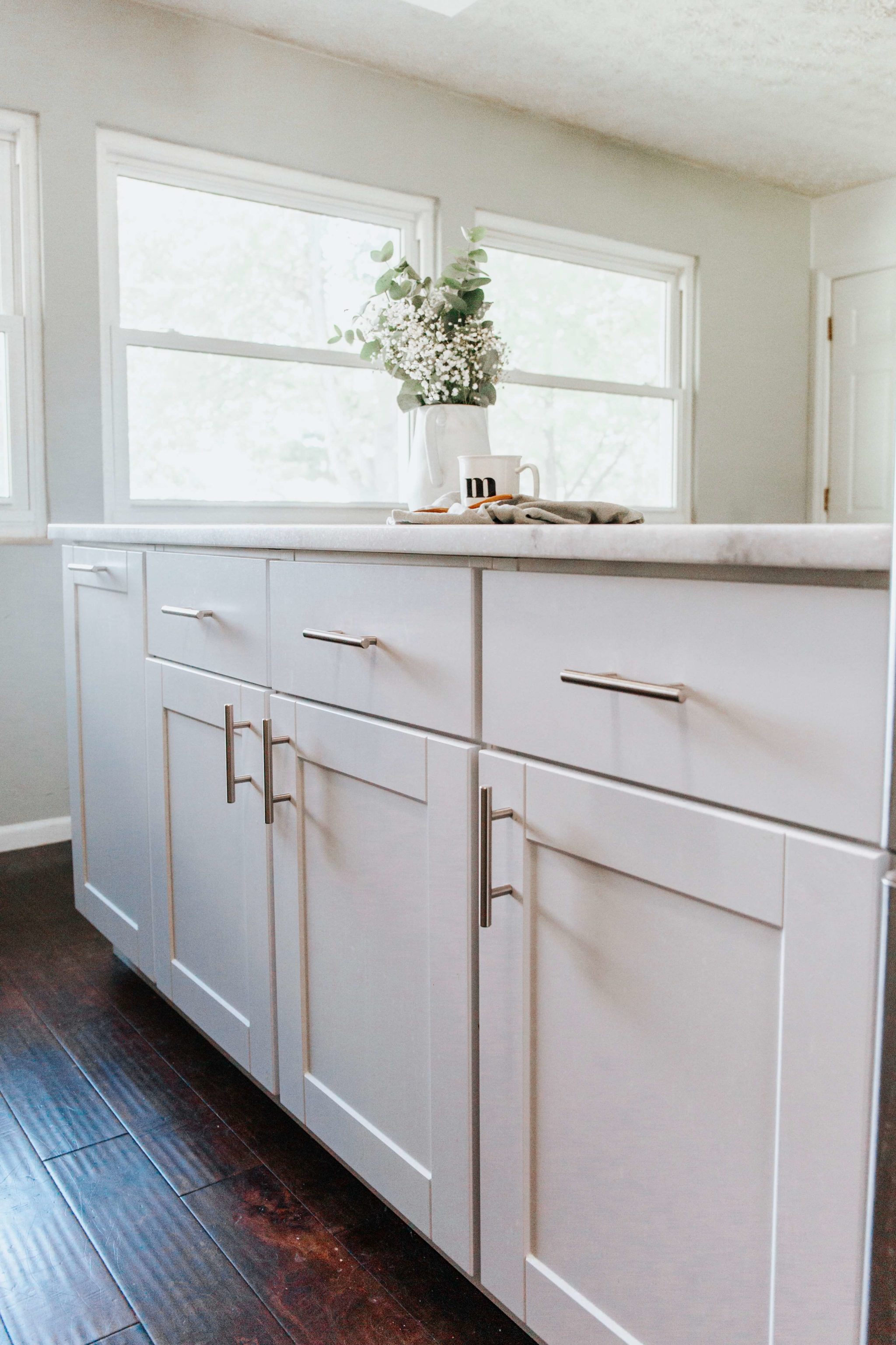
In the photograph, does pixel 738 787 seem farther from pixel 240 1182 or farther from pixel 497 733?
pixel 240 1182

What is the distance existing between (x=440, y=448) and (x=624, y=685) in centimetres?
103

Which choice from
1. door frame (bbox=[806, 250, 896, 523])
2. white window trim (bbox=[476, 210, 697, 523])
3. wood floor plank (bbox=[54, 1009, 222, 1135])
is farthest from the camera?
door frame (bbox=[806, 250, 896, 523])

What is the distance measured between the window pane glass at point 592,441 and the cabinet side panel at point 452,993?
3.04 metres

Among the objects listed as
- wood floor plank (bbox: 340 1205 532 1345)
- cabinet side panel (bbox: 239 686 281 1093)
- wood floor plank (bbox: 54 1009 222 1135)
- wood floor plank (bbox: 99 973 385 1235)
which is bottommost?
wood floor plank (bbox: 54 1009 222 1135)

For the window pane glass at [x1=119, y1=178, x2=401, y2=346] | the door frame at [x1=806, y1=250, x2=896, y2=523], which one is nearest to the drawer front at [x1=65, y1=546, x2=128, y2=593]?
the window pane glass at [x1=119, y1=178, x2=401, y2=346]

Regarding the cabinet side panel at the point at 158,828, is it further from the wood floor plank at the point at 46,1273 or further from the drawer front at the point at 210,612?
the wood floor plank at the point at 46,1273

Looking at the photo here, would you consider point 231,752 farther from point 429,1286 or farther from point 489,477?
point 429,1286

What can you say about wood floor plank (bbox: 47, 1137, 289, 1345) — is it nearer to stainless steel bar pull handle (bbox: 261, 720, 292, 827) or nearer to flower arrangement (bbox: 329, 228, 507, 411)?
stainless steel bar pull handle (bbox: 261, 720, 292, 827)

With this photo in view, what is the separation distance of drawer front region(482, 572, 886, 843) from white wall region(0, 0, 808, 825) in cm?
239

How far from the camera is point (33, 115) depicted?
2.90 metres

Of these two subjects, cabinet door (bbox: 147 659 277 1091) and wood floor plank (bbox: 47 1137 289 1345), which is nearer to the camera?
wood floor plank (bbox: 47 1137 289 1345)

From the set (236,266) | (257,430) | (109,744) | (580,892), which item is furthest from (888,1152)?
(236,266)

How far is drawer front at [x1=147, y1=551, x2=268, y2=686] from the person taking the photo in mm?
1414

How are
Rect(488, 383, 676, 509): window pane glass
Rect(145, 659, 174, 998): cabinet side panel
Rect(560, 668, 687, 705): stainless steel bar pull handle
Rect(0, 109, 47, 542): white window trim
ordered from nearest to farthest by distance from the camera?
1. Rect(560, 668, 687, 705): stainless steel bar pull handle
2. Rect(145, 659, 174, 998): cabinet side panel
3. Rect(0, 109, 47, 542): white window trim
4. Rect(488, 383, 676, 509): window pane glass
